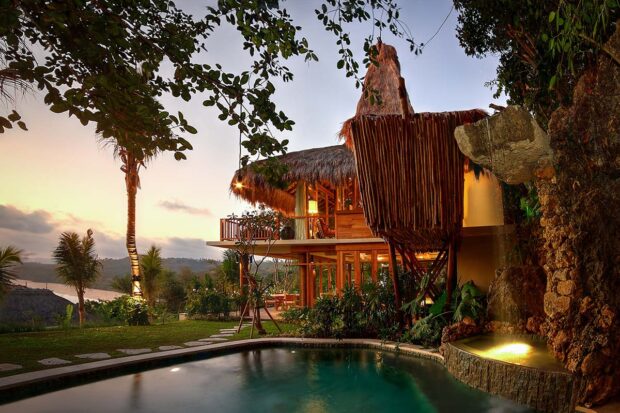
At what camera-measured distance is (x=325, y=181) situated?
13625mm

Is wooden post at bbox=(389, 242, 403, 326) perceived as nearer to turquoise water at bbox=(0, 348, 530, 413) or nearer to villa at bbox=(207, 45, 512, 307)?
villa at bbox=(207, 45, 512, 307)

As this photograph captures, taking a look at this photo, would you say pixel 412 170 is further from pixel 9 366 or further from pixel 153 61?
pixel 9 366

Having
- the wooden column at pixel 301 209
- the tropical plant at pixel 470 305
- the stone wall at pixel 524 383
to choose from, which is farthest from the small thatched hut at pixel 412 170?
the wooden column at pixel 301 209

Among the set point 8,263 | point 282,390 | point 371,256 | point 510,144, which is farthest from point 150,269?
point 510,144

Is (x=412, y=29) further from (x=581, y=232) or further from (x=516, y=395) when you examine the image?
(x=516, y=395)

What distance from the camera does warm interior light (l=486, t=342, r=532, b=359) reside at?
5.37 meters

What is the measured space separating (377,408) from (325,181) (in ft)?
29.6

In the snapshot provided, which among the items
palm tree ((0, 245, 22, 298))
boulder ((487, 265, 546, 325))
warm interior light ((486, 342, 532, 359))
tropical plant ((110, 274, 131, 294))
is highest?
palm tree ((0, 245, 22, 298))

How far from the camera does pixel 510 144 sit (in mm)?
5160

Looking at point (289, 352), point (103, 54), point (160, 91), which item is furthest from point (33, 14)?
point (289, 352)

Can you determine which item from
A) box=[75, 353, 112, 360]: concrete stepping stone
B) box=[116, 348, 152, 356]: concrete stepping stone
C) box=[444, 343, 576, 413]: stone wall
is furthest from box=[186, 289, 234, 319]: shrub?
box=[444, 343, 576, 413]: stone wall

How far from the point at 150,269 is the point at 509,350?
1557 cm

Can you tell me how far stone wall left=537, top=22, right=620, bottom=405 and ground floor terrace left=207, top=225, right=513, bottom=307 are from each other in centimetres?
303

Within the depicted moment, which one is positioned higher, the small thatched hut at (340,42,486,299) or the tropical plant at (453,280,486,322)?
the small thatched hut at (340,42,486,299)
